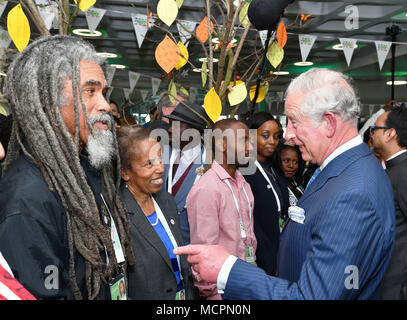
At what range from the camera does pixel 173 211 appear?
6.65ft

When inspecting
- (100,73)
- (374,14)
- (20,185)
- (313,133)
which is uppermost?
(374,14)

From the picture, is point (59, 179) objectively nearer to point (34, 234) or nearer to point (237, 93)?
point (34, 234)

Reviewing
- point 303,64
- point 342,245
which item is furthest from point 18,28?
point 303,64

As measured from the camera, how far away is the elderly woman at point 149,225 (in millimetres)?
1685

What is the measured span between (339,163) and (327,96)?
257 millimetres

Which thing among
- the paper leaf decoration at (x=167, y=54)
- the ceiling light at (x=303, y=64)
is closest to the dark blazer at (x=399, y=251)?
the paper leaf decoration at (x=167, y=54)

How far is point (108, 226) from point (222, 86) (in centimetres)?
104

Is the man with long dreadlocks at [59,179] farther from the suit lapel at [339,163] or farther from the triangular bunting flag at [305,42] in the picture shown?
the triangular bunting flag at [305,42]

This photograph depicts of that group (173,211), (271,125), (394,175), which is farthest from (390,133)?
(173,211)

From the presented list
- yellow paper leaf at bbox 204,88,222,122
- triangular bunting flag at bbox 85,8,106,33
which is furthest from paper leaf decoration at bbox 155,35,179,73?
triangular bunting flag at bbox 85,8,106,33

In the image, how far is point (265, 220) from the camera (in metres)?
2.92

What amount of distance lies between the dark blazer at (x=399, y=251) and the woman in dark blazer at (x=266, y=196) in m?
0.93

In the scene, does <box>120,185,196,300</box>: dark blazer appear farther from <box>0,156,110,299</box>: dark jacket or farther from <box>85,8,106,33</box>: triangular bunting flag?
<box>85,8,106,33</box>: triangular bunting flag
